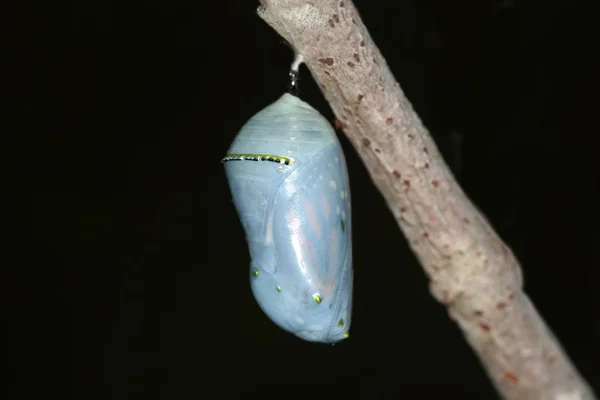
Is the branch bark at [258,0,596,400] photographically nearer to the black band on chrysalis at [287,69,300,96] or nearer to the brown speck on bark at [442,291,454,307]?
the brown speck on bark at [442,291,454,307]

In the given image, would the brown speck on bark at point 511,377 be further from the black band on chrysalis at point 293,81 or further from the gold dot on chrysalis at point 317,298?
the black band on chrysalis at point 293,81

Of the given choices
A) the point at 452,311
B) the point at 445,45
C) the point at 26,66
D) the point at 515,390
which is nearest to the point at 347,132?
the point at 452,311

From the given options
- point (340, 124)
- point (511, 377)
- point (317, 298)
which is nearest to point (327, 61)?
point (340, 124)

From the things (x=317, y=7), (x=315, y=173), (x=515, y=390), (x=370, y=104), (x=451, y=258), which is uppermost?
(x=317, y=7)

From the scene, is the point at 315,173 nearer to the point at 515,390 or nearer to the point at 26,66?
the point at 515,390

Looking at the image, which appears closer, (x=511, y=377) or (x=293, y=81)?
(x=511, y=377)

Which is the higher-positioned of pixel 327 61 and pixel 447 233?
pixel 327 61

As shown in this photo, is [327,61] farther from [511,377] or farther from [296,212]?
[511,377]
